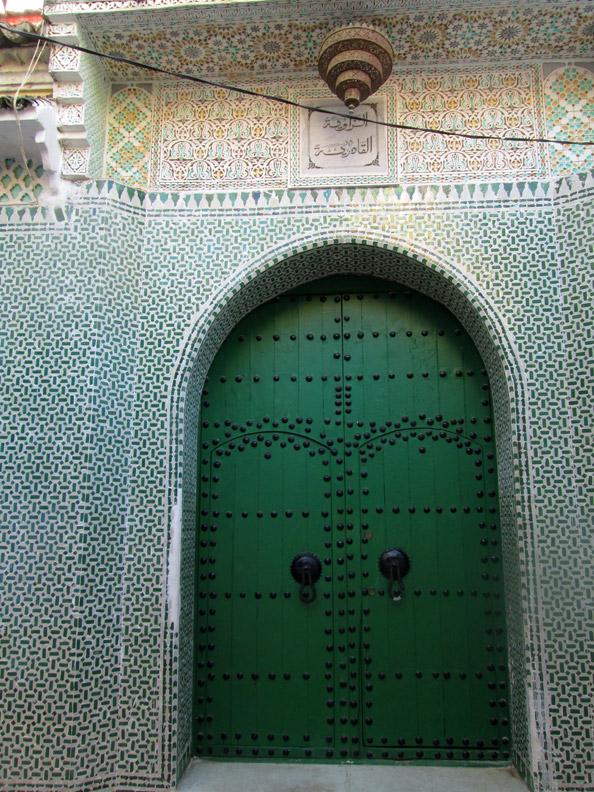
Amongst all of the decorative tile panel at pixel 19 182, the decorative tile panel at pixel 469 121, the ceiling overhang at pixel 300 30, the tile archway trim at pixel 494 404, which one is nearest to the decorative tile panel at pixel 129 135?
the ceiling overhang at pixel 300 30

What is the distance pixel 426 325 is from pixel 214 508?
1.41m

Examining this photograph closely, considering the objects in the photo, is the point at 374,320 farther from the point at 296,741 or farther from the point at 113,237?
the point at 296,741

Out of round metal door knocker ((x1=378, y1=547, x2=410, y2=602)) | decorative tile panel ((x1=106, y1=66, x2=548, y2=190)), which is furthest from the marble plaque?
round metal door knocker ((x1=378, y1=547, x2=410, y2=602))

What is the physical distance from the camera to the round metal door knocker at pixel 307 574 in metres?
2.88

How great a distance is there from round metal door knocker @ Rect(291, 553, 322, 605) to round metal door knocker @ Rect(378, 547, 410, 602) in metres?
0.30

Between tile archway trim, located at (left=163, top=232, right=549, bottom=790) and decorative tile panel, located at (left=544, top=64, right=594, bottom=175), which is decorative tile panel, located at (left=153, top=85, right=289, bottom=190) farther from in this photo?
decorative tile panel, located at (left=544, top=64, right=594, bottom=175)

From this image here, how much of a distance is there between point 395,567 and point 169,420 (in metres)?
1.25

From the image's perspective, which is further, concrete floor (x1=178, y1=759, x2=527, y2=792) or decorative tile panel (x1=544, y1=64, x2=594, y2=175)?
decorative tile panel (x1=544, y1=64, x2=594, y2=175)

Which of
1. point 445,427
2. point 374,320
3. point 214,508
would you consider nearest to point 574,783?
point 445,427

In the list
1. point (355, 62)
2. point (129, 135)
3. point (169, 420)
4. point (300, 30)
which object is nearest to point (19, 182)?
point (129, 135)

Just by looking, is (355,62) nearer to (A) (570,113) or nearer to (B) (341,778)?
(A) (570,113)

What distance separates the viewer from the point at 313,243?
2.93 meters

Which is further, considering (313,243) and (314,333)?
(314,333)

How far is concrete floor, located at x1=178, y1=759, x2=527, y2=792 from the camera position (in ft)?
8.38
